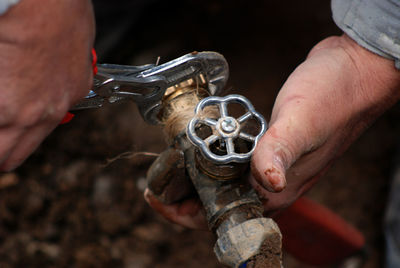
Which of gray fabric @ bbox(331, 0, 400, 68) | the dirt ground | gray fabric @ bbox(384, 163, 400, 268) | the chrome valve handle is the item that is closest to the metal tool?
the chrome valve handle

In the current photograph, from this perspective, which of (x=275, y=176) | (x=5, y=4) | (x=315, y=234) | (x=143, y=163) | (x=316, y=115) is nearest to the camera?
(x=5, y=4)

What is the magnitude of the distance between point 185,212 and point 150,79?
293mm

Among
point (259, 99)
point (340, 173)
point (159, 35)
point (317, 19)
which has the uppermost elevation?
point (317, 19)

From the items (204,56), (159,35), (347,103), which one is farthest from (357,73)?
(159,35)

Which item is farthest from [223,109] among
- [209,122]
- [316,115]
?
[316,115]

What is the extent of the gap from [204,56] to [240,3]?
1.00m

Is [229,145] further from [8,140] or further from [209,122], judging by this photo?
[8,140]

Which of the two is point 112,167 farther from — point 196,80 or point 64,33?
point 64,33

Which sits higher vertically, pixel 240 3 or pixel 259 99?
pixel 240 3

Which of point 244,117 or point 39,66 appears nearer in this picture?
point 39,66

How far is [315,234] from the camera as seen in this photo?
1.09m

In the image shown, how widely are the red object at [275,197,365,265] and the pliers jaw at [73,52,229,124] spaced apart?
480 mm

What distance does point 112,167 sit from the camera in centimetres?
131

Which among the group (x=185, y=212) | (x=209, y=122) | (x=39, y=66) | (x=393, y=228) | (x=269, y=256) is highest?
(x=39, y=66)
